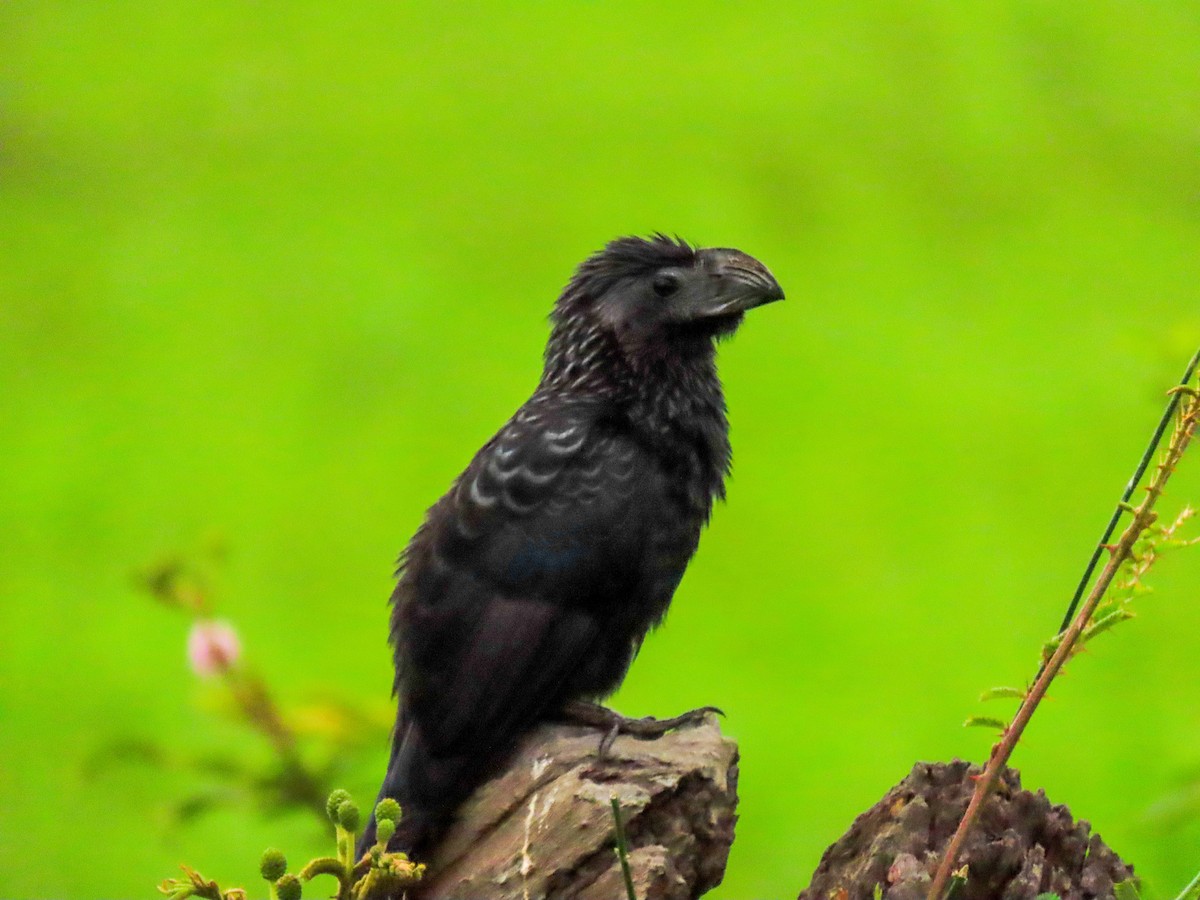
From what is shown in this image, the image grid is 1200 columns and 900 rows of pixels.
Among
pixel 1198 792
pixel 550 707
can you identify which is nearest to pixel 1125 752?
pixel 1198 792

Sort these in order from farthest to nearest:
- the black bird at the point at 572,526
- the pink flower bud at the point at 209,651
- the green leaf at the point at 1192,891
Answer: the black bird at the point at 572,526, the pink flower bud at the point at 209,651, the green leaf at the point at 1192,891

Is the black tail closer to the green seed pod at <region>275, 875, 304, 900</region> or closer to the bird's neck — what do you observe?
the bird's neck

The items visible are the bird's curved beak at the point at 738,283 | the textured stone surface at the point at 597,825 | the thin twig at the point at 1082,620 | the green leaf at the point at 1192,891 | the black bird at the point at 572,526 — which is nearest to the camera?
the thin twig at the point at 1082,620

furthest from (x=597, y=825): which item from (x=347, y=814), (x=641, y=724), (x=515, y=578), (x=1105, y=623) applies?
(x=1105, y=623)

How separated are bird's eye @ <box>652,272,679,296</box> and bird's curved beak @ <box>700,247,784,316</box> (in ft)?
0.15

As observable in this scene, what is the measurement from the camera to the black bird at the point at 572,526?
1443mm

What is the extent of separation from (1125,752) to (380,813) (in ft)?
5.88

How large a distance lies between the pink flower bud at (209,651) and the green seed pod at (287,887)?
0.65m

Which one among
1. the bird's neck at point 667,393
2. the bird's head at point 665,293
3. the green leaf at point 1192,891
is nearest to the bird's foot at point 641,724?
the bird's neck at point 667,393

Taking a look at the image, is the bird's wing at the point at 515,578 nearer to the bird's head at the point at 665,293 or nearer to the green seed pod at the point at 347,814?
the bird's head at the point at 665,293

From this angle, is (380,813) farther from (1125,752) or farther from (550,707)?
(1125,752)

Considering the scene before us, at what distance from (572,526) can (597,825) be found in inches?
15.4

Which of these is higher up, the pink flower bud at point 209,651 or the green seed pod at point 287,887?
the pink flower bud at point 209,651

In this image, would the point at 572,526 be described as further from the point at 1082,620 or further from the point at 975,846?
the point at 1082,620
